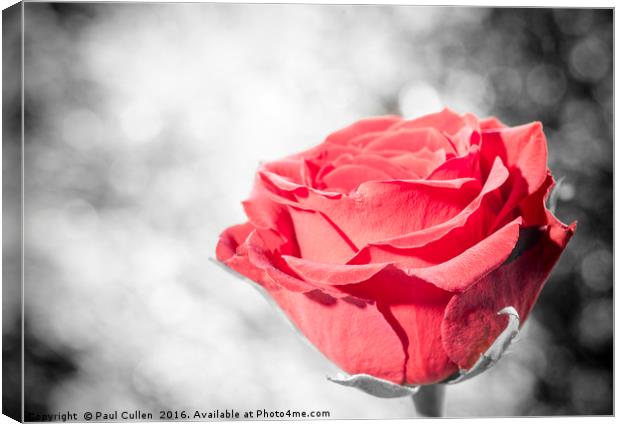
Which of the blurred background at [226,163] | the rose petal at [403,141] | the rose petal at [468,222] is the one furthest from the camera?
the blurred background at [226,163]

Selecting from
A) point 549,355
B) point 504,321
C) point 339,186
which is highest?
point 339,186

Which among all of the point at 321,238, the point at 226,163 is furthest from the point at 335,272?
the point at 226,163

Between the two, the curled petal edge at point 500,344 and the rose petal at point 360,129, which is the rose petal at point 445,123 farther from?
the curled petal edge at point 500,344

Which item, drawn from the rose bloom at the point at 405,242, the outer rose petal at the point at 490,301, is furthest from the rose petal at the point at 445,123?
the outer rose petal at the point at 490,301

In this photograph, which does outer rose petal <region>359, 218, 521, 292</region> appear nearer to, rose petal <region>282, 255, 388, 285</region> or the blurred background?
rose petal <region>282, 255, 388, 285</region>

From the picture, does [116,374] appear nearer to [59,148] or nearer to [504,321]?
[59,148]

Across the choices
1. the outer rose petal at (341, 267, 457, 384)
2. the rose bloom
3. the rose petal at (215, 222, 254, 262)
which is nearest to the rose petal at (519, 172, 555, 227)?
the rose bloom

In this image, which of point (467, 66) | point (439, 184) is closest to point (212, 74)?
point (467, 66)
